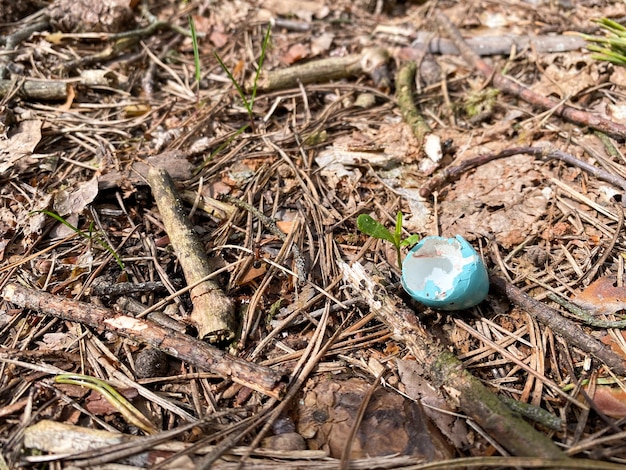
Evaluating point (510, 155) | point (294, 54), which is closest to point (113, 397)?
point (510, 155)

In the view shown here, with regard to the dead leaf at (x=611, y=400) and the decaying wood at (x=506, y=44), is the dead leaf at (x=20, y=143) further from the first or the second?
the dead leaf at (x=611, y=400)

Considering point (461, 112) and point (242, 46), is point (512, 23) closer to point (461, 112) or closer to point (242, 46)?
point (461, 112)

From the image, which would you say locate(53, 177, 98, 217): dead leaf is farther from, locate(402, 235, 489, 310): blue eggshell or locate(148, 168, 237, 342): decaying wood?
locate(402, 235, 489, 310): blue eggshell

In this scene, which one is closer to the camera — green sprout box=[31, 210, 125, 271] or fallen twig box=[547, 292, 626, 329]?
fallen twig box=[547, 292, 626, 329]

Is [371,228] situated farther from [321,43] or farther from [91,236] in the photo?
[321,43]

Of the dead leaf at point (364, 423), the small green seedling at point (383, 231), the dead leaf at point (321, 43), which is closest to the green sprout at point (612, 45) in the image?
the dead leaf at point (321, 43)

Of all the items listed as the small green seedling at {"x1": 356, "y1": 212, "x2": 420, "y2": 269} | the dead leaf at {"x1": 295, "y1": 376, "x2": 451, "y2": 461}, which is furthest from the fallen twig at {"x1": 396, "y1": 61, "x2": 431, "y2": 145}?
the dead leaf at {"x1": 295, "y1": 376, "x2": 451, "y2": 461}
